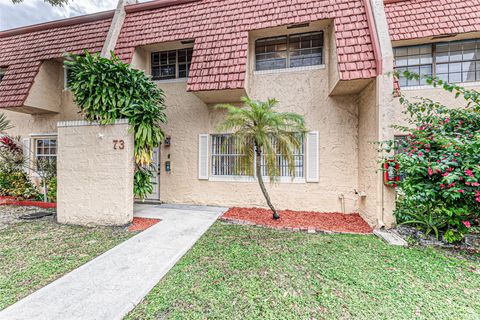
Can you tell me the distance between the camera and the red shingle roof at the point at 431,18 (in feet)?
21.1

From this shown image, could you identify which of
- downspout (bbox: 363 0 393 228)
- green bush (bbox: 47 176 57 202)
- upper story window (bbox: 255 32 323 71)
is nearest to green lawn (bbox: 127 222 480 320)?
downspout (bbox: 363 0 393 228)

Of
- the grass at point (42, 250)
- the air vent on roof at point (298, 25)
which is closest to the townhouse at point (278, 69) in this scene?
the air vent on roof at point (298, 25)

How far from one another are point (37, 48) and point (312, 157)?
463 inches

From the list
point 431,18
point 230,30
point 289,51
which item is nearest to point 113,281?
point 230,30

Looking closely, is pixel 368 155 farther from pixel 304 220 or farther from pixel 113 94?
pixel 113 94

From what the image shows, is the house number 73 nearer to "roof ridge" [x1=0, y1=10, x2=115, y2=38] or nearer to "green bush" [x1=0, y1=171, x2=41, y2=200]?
"green bush" [x1=0, y1=171, x2=41, y2=200]

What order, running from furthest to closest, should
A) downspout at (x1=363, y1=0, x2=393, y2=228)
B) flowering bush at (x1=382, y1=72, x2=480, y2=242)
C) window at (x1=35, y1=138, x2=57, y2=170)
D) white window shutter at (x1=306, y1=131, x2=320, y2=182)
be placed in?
1. window at (x1=35, y1=138, x2=57, y2=170)
2. white window shutter at (x1=306, y1=131, x2=320, y2=182)
3. downspout at (x1=363, y1=0, x2=393, y2=228)
4. flowering bush at (x1=382, y1=72, x2=480, y2=242)

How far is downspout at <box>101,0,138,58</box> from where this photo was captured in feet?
23.9

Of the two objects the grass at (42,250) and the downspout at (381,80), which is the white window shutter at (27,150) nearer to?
the grass at (42,250)

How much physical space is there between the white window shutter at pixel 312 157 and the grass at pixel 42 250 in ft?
17.9

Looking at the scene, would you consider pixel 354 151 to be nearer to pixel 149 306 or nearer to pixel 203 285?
pixel 203 285

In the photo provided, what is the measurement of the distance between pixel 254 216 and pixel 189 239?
7.51ft

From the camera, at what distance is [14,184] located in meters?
8.30

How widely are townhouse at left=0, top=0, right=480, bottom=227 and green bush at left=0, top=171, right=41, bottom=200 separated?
273cm
